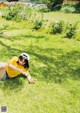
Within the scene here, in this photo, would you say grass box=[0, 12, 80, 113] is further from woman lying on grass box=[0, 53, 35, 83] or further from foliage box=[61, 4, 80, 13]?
foliage box=[61, 4, 80, 13]

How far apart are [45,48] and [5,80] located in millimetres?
4572

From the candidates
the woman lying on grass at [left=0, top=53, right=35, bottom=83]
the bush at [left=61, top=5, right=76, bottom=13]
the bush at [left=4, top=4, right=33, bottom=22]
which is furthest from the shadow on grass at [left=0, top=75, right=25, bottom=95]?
the bush at [left=61, top=5, right=76, bottom=13]

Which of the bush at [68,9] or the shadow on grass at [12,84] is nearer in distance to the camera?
the shadow on grass at [12,84]

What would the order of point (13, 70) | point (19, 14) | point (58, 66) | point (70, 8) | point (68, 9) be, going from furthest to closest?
point (70, 8) < point (68, 9) < point (19, 14) < point (58, 66) < point (13, 70)

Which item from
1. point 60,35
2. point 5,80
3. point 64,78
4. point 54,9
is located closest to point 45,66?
point 64,78

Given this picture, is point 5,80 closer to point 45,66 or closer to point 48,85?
point 48,85

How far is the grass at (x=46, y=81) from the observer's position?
6.06 meters

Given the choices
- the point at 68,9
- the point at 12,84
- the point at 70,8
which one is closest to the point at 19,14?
the point at 68,9

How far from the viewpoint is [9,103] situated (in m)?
6.04

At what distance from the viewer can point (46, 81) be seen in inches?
294

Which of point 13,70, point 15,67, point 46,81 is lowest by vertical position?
point 46,81

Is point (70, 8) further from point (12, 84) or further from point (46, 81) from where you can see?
point (12, 84)

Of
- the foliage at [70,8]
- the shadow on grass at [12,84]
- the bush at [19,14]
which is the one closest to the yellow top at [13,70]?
the shadow on grass at [12,84]

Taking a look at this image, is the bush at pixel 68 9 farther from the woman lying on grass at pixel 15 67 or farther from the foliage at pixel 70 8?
the woman lying on grass at pixel 15 67
